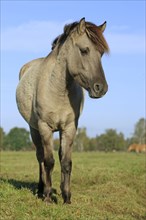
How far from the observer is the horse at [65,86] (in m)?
6.36

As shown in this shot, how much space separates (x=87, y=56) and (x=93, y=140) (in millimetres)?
106272

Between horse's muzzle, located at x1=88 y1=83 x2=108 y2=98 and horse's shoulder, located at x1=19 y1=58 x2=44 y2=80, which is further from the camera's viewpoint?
horse's shoulder, located at x1=19 y1=58 x2=44 y2=80

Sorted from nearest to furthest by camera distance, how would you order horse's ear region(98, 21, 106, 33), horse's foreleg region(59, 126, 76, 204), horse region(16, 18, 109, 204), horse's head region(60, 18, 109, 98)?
horse's head region(60, 18, 109, 98) → horse region(16, 18, 109, 204) → horse's ear region(98, 21, 106, 33) → horse's foreleg region(59, 126, 76, 204)

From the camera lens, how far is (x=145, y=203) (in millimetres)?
9727

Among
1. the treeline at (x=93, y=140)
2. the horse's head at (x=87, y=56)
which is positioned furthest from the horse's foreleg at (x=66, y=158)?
the treeline at (x=93, y=140)

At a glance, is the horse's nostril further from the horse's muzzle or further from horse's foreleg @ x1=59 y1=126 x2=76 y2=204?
horse's foreleg @ x1=59 y1=126 x2=76 y2=204

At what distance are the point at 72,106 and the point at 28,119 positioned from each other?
3.87ft

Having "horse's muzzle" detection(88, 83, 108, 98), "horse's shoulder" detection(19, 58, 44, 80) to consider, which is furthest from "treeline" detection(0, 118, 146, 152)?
"horse's muzzle" detection(88, 83, 108, 98)

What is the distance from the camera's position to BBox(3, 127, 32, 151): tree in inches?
4539

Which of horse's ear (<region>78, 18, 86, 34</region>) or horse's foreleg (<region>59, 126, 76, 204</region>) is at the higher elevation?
horse's ear (<region>78, 18, 86, 34</region>)

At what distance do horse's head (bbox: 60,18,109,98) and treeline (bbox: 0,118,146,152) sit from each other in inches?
3509

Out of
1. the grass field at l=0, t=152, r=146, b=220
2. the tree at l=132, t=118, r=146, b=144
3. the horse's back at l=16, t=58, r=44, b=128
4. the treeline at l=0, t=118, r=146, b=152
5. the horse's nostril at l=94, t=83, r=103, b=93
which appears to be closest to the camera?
A: the grass field at l=0, t=152, r=146, b=220

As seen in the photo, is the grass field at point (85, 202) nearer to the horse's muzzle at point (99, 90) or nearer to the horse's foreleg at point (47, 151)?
the horse's foreleg at point (47, 151)

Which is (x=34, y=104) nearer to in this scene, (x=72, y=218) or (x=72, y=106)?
(x=72, y=106)
